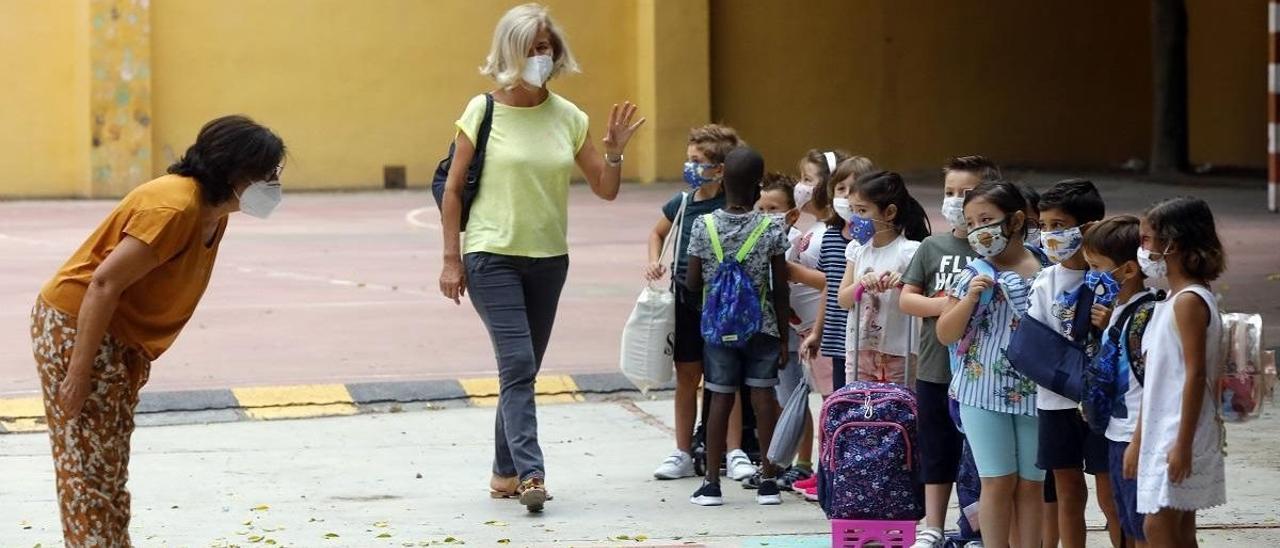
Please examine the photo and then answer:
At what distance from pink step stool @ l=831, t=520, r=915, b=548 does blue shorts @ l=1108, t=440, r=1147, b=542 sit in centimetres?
98

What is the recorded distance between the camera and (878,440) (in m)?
6.23

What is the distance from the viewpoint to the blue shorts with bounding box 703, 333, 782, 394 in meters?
7.23

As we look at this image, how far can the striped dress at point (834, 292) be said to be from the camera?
23.0 ft

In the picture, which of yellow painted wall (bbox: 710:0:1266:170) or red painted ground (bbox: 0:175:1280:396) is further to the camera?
yellow painted wall (bbox: 710:0:1266:170)

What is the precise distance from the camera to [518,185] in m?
7.12

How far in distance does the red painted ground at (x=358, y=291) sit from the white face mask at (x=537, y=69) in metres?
3.41

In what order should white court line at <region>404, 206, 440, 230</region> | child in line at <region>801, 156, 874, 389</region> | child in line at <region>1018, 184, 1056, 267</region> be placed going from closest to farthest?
1. child in line at <region>1018, 184, 1056, 267</region>
2. child in line at <region>801, 156, 874, 389</region>
3. white court line at <region>404, 206, 440, 230</region>

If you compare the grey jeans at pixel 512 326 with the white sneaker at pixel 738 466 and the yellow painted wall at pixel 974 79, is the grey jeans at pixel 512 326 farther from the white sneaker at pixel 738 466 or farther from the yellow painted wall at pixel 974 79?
the yellow painted wall at pixel 974 79

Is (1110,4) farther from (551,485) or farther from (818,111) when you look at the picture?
(551,485)

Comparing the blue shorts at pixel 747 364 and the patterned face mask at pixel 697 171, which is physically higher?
the patterned face mask at pixel 697 171

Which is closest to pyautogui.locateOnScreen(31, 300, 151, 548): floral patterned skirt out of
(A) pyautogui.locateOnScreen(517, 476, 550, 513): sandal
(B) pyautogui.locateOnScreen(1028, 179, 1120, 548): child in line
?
(A) pyautogui.locateOnScreen(517, 476, 550, 513): sandal

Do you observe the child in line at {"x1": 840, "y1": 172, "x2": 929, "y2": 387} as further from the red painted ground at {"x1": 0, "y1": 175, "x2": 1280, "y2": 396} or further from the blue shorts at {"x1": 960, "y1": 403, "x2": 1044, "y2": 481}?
the red painted ground at {"x1": 0, "y1": 175, "x2": 1280, "y2": 396}

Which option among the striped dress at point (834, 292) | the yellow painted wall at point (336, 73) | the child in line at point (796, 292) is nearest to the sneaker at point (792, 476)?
the child in line at point (796, 292)

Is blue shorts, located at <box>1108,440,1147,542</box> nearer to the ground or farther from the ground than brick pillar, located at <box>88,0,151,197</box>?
nearer to the ground
